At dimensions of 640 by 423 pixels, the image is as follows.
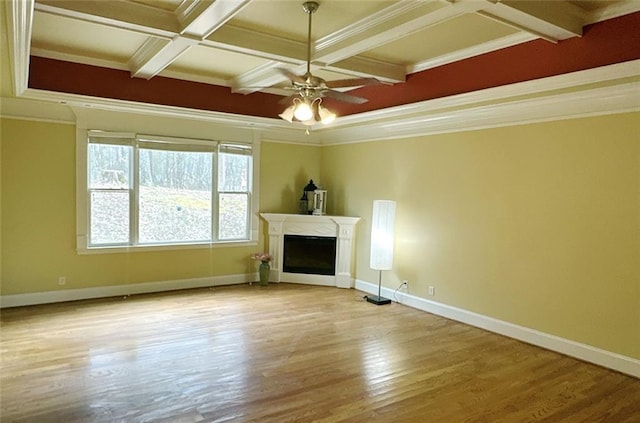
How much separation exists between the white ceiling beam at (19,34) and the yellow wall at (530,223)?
13.7 feet

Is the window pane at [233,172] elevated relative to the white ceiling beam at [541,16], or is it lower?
lower

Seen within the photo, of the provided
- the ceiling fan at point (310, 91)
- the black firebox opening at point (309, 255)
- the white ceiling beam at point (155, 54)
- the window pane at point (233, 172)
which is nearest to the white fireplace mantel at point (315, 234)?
the black firebox opening at point (309, 255)

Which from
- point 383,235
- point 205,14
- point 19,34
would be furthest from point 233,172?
point 19,34

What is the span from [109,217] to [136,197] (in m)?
0.42

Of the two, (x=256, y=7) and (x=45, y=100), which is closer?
(x=256, y=7)

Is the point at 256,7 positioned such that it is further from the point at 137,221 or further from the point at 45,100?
the point at 137,221

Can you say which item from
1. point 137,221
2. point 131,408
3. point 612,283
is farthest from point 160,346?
point 612,283

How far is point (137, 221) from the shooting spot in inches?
237

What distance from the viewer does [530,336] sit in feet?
14.6

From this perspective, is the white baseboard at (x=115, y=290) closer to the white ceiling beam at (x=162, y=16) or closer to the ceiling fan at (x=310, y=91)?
the white ceiling beam at (x=162, y=16)

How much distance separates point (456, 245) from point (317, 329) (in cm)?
188

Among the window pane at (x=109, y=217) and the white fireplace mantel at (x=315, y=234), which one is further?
the white fireplace mantel at (x=315, y=234)

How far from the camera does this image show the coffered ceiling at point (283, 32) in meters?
3.20

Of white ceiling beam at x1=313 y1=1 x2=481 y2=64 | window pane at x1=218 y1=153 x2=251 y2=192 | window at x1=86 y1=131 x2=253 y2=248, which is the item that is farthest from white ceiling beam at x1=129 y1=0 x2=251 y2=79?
window pane at x1=218 y1=153 x2=251 y2=192
